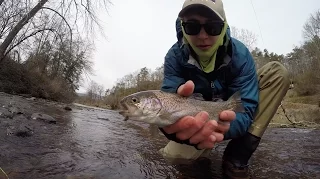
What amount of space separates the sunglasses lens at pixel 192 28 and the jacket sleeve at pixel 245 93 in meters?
0.49

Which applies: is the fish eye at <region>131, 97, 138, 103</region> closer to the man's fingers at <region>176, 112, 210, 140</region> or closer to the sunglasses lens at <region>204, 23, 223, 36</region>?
the man's fingers at <region>176, 112, 210, 140</region>

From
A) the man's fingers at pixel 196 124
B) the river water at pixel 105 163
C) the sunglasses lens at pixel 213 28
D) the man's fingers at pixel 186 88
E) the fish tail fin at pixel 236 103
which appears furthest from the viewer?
the sunglasses lens at pixel 213 28

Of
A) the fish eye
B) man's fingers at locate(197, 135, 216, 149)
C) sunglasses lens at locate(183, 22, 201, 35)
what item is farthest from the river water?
sunglasses lens at locate(183, 22, 201, 35)

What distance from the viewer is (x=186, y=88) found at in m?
1.99

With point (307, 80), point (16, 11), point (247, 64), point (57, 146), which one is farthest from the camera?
point (307, 80)

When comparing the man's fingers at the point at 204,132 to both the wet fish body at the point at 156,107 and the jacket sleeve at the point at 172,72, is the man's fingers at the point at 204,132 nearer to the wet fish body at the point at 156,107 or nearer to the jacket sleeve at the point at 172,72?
the wet fish body at the point at 156,107

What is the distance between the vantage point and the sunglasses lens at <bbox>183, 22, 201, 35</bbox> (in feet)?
8.00

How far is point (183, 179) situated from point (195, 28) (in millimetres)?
1239

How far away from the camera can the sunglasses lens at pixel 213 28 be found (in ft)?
7.97

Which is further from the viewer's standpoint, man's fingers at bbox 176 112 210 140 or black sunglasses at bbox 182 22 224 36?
black sunglasses at bbox 182 22 224 36

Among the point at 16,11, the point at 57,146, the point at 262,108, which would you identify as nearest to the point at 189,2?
the point at 262,108

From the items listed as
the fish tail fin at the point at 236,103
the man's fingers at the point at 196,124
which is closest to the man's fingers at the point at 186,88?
the man's fingers at the point at 196,124

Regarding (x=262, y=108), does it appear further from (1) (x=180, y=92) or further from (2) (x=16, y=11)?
(2) (x=16, y=11)

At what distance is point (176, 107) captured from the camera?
2.05 meters
